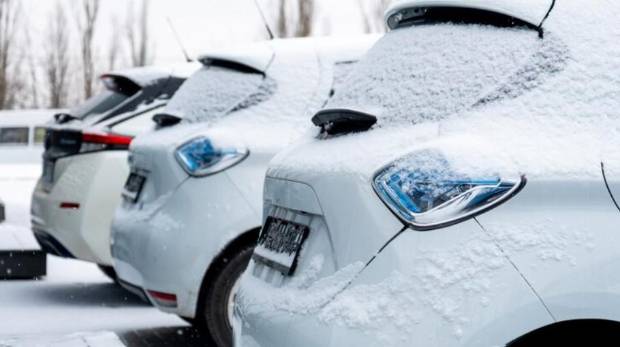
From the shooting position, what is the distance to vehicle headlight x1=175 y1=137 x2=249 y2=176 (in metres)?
5.47

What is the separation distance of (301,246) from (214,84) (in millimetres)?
2835

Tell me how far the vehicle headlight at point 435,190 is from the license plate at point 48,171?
5.18m

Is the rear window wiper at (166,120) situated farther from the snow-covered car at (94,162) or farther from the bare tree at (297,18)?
the bare tree at (297,18)

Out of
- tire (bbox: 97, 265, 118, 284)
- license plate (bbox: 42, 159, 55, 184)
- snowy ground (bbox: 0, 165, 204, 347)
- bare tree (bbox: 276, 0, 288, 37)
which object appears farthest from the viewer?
bare tree (bbox: 276, 0, 288, 37)

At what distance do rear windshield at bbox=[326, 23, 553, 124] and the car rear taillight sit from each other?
4.28 metres

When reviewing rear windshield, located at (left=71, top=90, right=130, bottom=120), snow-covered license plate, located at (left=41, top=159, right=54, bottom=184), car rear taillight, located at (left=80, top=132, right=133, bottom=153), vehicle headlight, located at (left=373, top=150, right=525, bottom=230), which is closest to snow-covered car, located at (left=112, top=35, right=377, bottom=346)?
car rear taillight, located at (left=80, top=132, right=133, bottom=153)

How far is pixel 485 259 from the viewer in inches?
112

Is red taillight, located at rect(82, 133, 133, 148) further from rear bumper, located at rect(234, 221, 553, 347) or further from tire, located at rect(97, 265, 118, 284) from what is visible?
rear bumper, located at rect(234, 221, 553, 347)

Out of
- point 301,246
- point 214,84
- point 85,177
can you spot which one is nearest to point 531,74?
point 301,246

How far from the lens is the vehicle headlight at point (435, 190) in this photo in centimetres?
288

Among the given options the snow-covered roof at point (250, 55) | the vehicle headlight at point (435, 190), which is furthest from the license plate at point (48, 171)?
the vehicle headlight at point (435, 190)

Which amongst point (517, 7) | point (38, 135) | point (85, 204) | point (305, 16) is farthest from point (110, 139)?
point (305, 16)

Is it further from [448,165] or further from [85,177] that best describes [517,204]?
[85,177]

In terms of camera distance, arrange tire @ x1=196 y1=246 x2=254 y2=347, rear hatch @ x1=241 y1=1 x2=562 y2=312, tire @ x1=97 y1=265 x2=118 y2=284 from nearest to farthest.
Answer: rear hatch @ x1=241 y1=1 x2=562 y2=312 → tire @ x1=196 y1=246 x2=254 y2=347 → tire @ x1=97 y1=265 x2=118 y2=284
